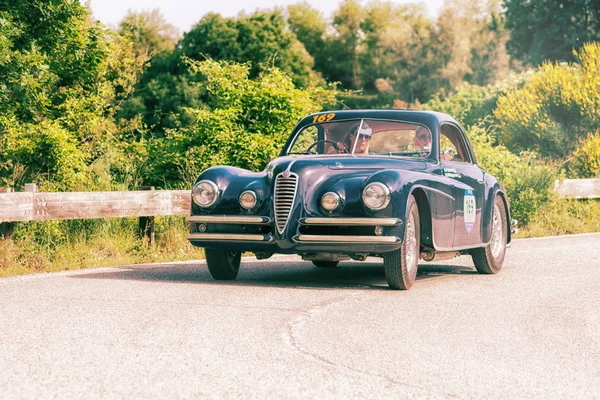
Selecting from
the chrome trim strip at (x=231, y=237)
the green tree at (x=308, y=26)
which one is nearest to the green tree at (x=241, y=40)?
the green tree at (x=308, y=26)

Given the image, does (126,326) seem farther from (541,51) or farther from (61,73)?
(541,51)

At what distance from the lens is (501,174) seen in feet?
69.3

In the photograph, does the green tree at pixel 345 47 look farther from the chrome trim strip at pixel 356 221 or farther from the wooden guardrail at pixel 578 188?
the chrome trim strip at pixel 356 221

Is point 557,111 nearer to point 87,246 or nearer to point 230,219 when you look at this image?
point 87,246

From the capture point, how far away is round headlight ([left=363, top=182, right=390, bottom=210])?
9492 millimetres

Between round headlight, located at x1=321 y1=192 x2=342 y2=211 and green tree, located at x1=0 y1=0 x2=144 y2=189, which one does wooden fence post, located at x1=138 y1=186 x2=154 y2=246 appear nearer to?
green tree, located at x1=0 y1=0 x2=144 y2=189

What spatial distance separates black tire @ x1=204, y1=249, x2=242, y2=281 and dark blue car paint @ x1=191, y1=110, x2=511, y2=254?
44 centimetres

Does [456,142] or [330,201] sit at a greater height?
[456,142]

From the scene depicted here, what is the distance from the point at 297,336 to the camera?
23.8 ft

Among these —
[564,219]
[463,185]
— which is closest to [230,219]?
[463,185]

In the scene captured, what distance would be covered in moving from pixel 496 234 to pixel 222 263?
354 cm

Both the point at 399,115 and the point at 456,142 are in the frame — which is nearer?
the point at 399,115

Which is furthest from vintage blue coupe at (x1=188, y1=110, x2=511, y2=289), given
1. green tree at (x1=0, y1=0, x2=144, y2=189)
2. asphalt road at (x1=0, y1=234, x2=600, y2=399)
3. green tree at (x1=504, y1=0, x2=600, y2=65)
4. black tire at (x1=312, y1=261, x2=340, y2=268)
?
green tree at (x1=504, y1=0, x2=600, y2=65)

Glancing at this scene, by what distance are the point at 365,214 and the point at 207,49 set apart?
4921 cm
